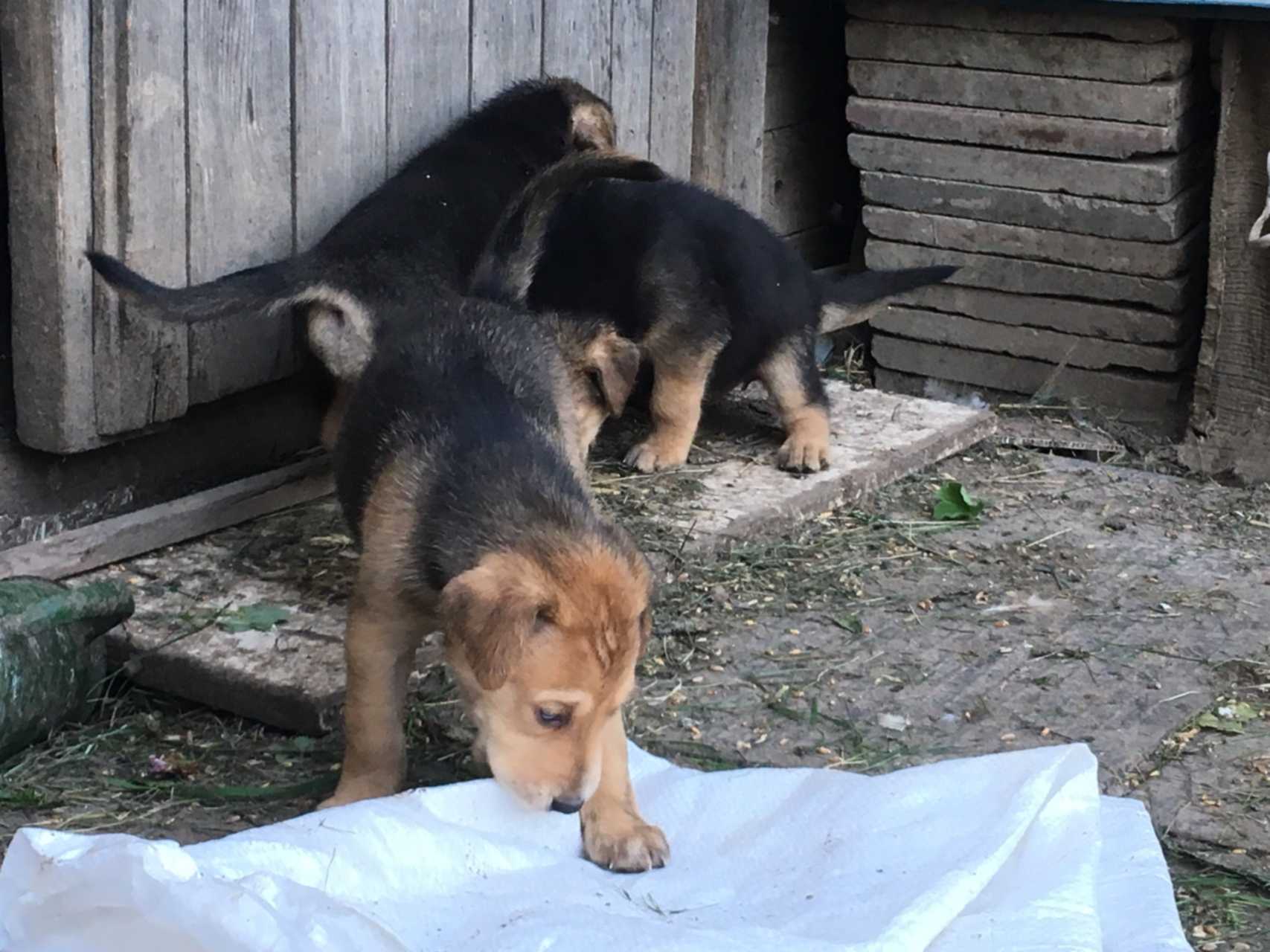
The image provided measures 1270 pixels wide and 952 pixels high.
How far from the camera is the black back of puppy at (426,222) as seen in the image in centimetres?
496

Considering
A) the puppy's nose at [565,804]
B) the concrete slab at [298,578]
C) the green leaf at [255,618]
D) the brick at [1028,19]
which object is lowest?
the concrete slab at [298,578]

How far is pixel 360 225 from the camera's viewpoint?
534 centimetres

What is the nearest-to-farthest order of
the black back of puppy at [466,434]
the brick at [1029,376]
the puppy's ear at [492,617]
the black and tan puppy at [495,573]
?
1. the puppy's ear at [492,617]
2. the black and tan puppy at [495,573]
3. the black back of puppy at [466,434]
4. the brick at [1029,376]

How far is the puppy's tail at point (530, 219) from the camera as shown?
515cm

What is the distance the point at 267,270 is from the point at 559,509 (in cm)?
167

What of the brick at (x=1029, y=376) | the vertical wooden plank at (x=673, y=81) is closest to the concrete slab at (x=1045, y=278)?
the brick at (x=1029, y=376)

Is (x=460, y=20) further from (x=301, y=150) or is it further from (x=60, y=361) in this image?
(x=60, y=361)

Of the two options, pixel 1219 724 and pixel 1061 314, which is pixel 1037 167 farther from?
pixel 1219 724

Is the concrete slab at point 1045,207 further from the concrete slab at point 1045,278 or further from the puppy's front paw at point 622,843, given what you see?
the puppy's front paw at point 622,843

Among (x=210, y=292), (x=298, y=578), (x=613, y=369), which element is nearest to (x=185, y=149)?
(x=210, y=292)

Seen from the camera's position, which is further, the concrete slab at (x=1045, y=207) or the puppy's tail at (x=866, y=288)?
the concrete slab at (x=1045, y=207)

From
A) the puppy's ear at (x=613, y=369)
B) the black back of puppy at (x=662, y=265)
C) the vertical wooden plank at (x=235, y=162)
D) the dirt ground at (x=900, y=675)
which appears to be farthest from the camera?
the black back of puppy at (x=662, y=265)

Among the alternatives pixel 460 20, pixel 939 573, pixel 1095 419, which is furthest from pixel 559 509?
pixel 1095 419

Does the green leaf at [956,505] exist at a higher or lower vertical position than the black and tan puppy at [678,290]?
lower
